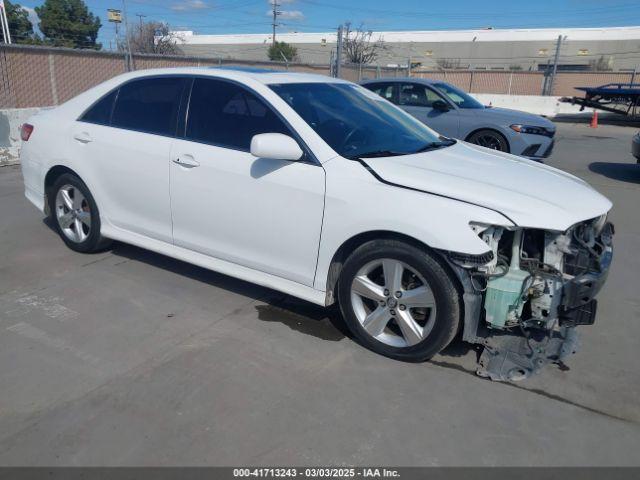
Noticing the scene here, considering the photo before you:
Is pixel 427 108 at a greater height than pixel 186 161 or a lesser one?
greater

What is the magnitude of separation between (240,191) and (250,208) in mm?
140

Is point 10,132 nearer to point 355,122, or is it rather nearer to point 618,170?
point 355,122

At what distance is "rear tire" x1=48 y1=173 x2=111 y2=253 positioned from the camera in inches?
186

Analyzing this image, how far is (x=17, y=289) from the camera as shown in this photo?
4254 mm

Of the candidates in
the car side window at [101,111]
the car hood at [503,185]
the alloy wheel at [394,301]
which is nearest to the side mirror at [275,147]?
the car hood at [503,185]

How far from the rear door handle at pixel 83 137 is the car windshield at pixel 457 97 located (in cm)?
702

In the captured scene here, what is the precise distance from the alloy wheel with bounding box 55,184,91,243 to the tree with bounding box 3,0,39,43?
49.9 meters

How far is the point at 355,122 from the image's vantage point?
3.88m

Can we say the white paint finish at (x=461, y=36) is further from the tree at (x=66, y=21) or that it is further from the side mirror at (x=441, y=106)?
the side mirror at (x=441, y=106)

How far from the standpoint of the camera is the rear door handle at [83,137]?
4520 mm

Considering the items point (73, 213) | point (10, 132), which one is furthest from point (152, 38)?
point (73, 213)

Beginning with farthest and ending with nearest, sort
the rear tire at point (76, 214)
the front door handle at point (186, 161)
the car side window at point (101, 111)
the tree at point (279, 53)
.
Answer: the tree at point (279, 53) < the rear tire at point (76, 214) < the car side window at point (101, 111) < the front door handle at point (186, 161)

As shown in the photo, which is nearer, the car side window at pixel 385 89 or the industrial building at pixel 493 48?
the car side window at pixel 385 89

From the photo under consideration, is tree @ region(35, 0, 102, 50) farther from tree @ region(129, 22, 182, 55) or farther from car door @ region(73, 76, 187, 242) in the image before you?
car door @ region(73, 76, 187, 242)
